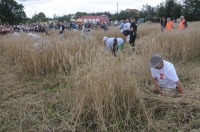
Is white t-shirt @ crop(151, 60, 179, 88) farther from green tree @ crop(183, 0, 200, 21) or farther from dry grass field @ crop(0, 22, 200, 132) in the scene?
green tree @ crop(183, 0, 200, 21)

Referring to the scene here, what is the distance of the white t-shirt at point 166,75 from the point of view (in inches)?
139

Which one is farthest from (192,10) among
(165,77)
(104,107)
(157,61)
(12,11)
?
(104,107)

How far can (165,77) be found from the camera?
368 centimetres

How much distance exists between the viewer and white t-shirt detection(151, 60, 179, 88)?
3.52 meters

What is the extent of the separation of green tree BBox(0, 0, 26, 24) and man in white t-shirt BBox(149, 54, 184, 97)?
41.8 m

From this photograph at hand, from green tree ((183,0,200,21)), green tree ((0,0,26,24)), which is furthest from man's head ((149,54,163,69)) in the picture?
green tree ((0,0,26,24))

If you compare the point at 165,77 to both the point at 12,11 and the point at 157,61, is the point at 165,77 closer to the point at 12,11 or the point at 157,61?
the point at 157,61

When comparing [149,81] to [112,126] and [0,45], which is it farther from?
[0,45]

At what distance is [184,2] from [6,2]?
28832mm

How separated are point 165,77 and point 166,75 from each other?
0.28 ft

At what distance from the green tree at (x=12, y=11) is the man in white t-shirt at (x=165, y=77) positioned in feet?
137

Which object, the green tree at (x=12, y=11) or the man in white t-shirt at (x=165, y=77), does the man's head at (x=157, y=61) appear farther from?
the green tree at (x=12, y=11)

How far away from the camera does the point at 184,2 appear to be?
40000mm

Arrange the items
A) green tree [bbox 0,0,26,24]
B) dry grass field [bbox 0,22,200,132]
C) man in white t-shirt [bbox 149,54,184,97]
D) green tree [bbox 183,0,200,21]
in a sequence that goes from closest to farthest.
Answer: dry grass field [bbox 0,22,200,132] → man in white t-shirt [bbox 149,54,184,97] → green tree [bbox 183,0,200,21] → green tree [bbox 0,0,26,24]
